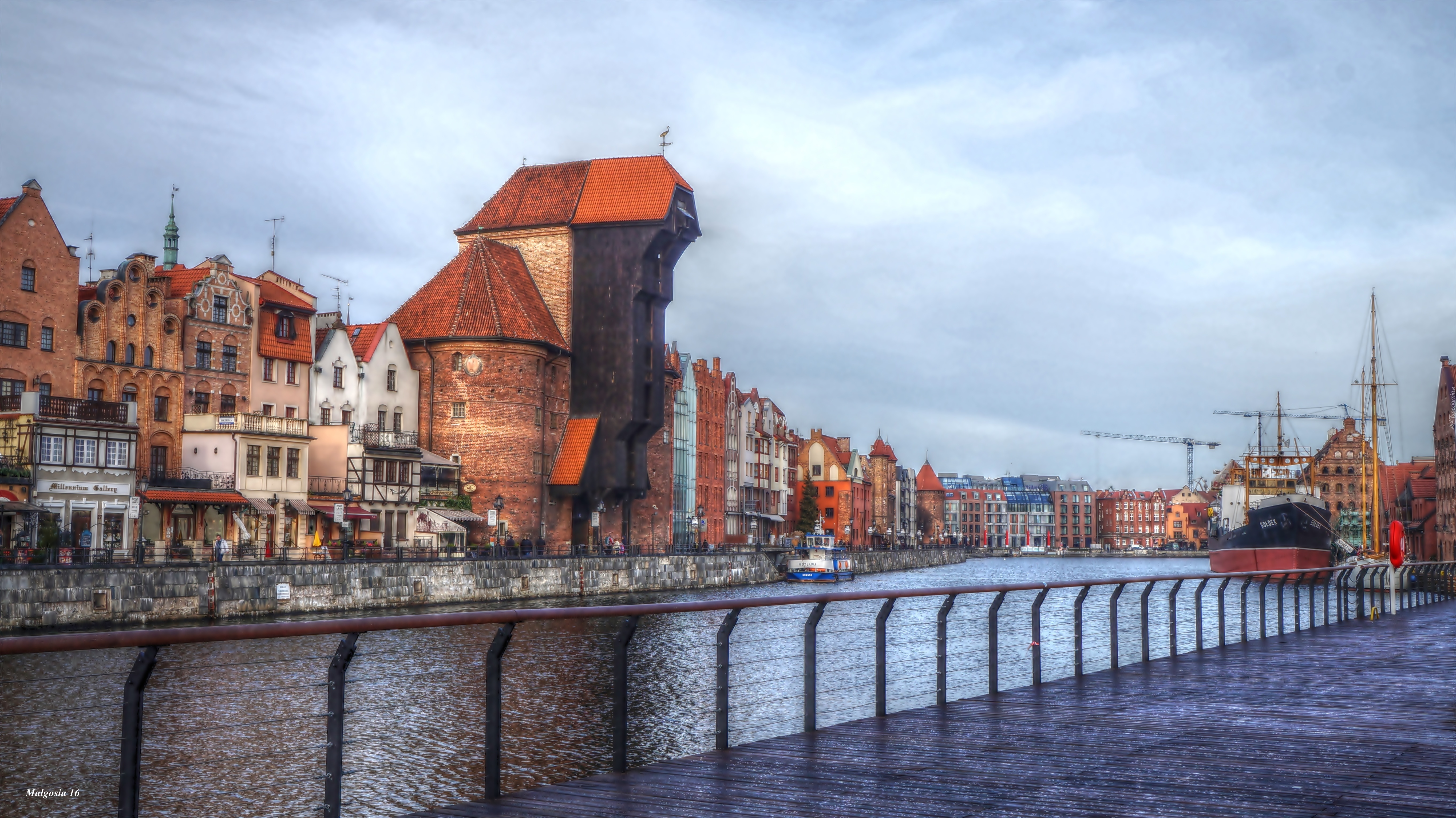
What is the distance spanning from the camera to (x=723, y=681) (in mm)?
9211

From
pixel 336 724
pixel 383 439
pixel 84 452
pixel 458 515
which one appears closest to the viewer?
pixel 336 724

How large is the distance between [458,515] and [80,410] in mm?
20839

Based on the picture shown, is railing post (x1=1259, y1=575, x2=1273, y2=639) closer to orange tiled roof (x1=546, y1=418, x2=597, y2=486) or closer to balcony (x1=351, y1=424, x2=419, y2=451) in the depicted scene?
balcony (x1=351, y1=424, x2=419, y2=451)

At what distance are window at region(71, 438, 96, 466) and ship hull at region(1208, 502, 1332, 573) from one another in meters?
60.6

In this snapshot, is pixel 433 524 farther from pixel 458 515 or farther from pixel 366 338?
pixel 366 338

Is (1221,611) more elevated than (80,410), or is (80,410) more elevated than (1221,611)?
(80,410)

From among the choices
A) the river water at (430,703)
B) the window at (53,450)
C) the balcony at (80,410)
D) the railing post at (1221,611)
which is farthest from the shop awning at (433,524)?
the railing post at (1221,611)

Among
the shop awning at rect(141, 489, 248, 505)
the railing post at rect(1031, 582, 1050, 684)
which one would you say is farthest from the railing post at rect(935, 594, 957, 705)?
the shop awning at rect(141, 489, 248, 505)

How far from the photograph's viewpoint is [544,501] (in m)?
70.5

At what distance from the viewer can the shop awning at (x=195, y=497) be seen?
49.1 meters

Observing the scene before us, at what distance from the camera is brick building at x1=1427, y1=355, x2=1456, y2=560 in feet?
308

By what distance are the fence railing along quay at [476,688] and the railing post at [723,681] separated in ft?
0.11

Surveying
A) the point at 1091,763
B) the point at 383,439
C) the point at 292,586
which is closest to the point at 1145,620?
the point at 1091,763

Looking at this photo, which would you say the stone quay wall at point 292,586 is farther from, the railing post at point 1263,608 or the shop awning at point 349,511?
the railing post at point 1263,608
